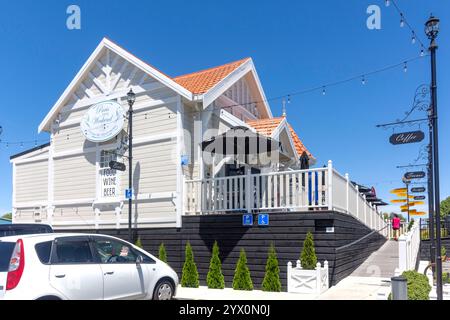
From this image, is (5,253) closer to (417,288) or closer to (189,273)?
(189,273)

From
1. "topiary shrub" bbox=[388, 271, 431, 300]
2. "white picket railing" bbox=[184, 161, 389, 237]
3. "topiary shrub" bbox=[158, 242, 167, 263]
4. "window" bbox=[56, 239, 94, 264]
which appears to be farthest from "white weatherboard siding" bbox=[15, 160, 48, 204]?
"topiary shrub" bbox=[388, 271, 431, 300]

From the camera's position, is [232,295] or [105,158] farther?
[105,158]

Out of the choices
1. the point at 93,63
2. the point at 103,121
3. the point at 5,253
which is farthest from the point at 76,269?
the point at 93,63

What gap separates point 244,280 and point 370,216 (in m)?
8.25

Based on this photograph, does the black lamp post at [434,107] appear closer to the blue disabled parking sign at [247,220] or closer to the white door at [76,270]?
the blue disabled parking sign at [247,220]

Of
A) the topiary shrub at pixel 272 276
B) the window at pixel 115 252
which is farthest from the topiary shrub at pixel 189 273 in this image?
the window at pixel 115 252

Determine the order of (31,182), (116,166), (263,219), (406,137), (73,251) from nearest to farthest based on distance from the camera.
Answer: (73,251) → (406,137) → (263,219) → (116,166) → (31,182)

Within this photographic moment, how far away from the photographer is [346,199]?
11.9 meters

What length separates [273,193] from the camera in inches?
436

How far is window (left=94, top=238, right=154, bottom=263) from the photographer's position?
7.19m

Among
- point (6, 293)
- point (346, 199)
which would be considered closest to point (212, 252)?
point (346, 199)

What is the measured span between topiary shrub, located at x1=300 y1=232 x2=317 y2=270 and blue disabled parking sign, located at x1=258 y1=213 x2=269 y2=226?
44.7 inches

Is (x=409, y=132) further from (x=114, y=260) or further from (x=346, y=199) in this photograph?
(x=114, y=260)

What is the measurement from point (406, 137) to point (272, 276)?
448 centimetres
